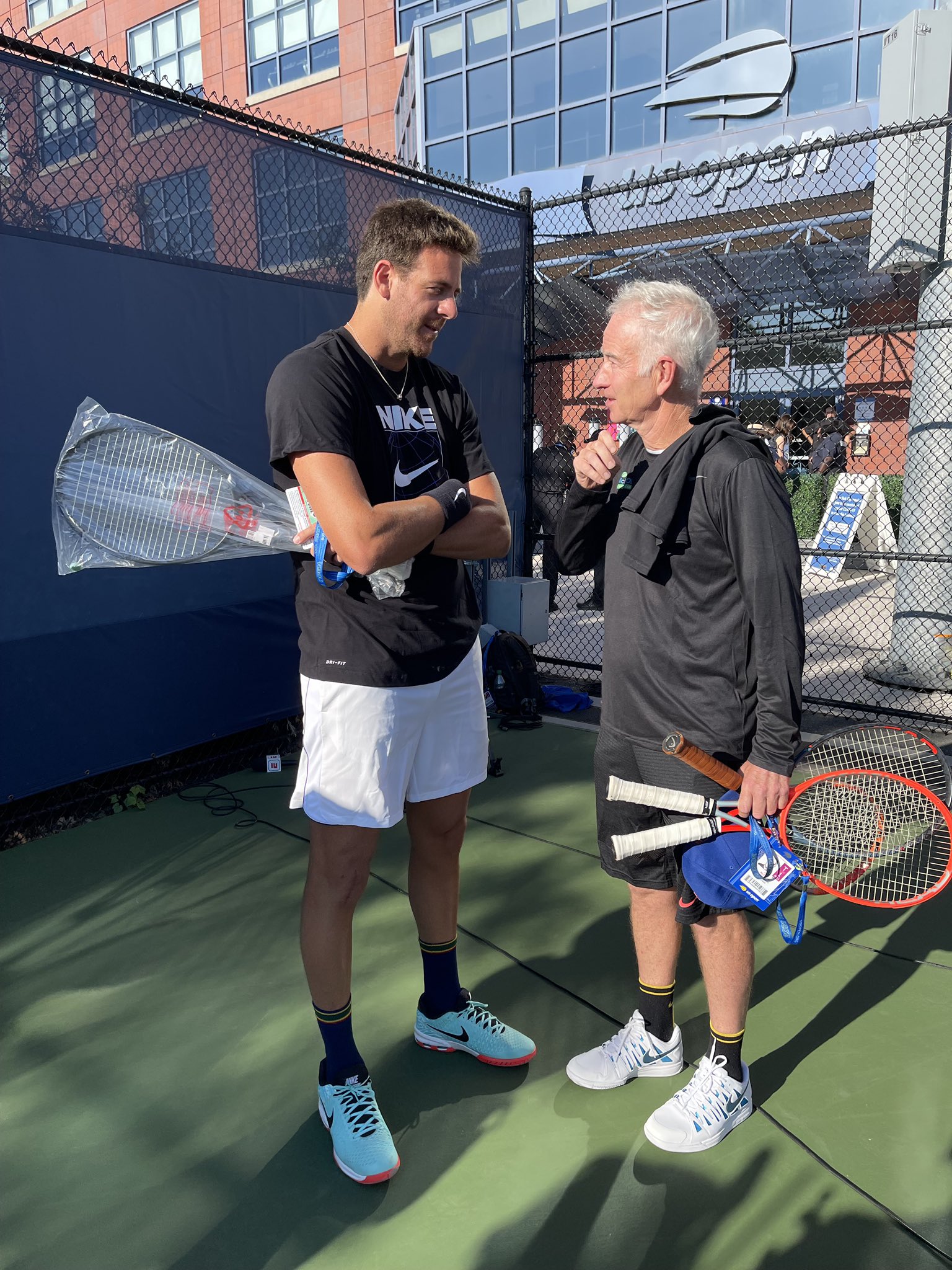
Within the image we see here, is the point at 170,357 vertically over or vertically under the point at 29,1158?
over

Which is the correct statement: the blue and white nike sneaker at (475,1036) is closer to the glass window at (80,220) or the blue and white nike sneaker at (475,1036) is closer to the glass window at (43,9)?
the glass window at (80,220)

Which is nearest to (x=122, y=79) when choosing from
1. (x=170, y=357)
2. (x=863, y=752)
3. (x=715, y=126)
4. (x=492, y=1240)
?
(x=170, y=357)

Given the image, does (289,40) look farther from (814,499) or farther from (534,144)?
(814,499)

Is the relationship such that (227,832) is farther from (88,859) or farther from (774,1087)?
(774,1087)

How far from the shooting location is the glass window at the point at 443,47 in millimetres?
19500

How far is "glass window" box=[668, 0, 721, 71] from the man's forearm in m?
17.8

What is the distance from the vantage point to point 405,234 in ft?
6.64

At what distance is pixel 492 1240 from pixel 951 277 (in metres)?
5.99

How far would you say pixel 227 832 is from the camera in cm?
402

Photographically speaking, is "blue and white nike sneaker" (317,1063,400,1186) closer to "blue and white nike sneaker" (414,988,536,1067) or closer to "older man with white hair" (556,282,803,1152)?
"blue and white nike sneaker" (414,988,536,1067)

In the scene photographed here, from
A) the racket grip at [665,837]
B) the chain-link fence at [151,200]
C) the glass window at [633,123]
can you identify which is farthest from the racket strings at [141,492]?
the glass window at [633,123]

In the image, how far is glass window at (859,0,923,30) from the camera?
1462 centimetres

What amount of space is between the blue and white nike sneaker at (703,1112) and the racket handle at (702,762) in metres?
0.71

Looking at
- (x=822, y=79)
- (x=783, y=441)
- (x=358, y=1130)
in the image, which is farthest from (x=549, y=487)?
(x=822, y=79)
